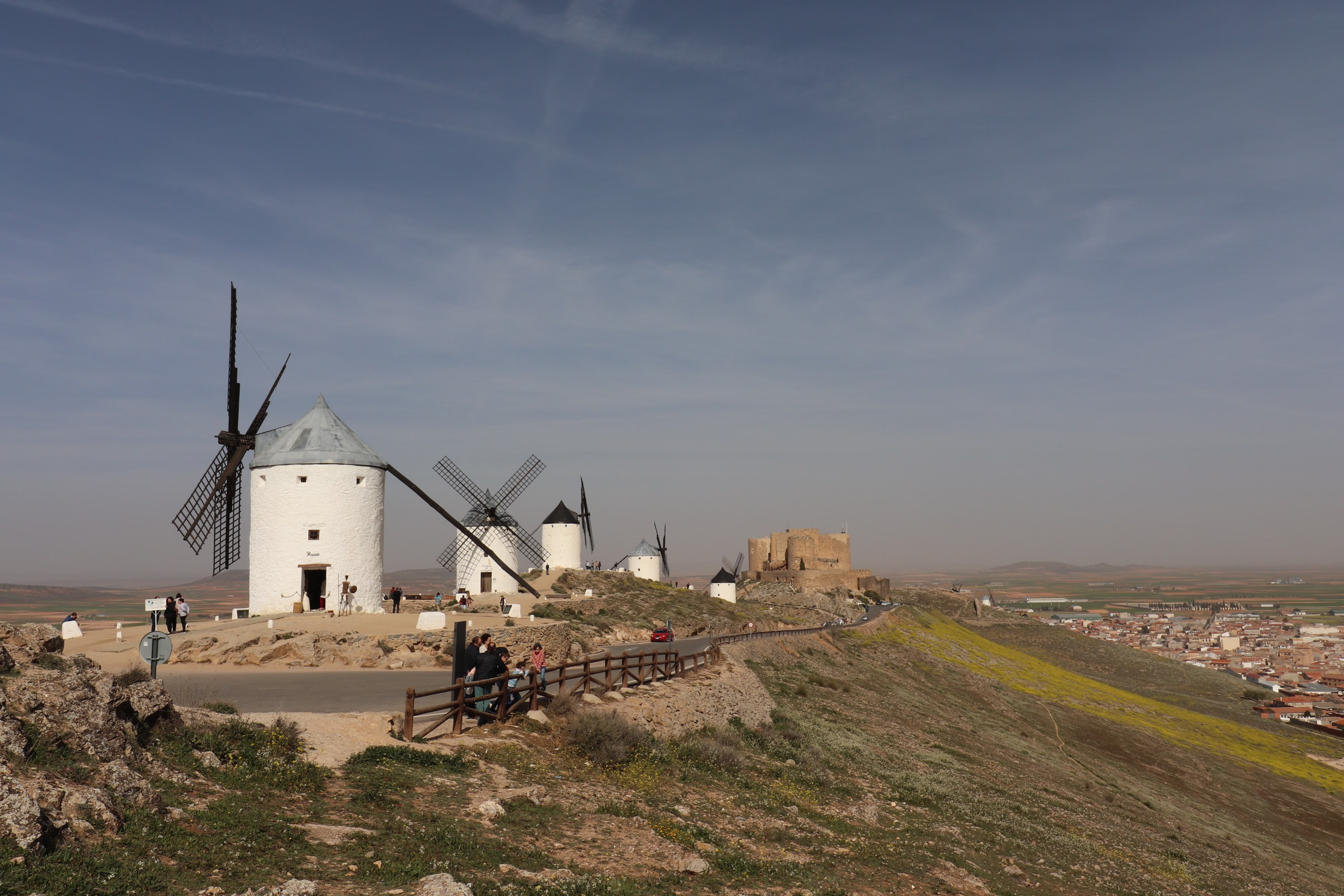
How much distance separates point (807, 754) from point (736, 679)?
6552 mm

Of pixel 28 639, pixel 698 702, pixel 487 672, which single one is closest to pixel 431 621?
pixel 698 702

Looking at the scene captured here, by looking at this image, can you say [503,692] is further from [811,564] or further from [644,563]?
[811,564]

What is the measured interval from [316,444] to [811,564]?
238 ft

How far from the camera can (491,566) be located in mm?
58125

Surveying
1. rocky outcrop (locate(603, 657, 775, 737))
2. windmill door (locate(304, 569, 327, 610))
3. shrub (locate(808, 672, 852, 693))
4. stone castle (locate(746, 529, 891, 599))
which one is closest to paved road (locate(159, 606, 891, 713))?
rocky outcrop (locate(603, 657, 775, 737))

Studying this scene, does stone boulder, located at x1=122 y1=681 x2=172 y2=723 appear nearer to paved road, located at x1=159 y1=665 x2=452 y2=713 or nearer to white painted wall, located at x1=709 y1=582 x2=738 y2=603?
paved road, located at x1=159 y1=665 x2=452 y2=713

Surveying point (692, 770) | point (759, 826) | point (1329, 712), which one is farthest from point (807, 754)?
point (1329, 712)

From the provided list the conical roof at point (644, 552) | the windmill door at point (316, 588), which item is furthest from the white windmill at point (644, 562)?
the windmill door at point (316, 588)

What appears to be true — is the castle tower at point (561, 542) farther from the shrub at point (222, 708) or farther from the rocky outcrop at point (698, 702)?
the shrub at point (222, 708)

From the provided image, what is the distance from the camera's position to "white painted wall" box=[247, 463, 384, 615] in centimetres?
3591

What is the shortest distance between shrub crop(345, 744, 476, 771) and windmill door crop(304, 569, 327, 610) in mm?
23795

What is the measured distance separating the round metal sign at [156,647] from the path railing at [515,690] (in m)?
4.44

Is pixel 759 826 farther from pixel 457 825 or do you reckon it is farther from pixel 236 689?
pixel 236 689

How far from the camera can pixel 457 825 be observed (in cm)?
1169
